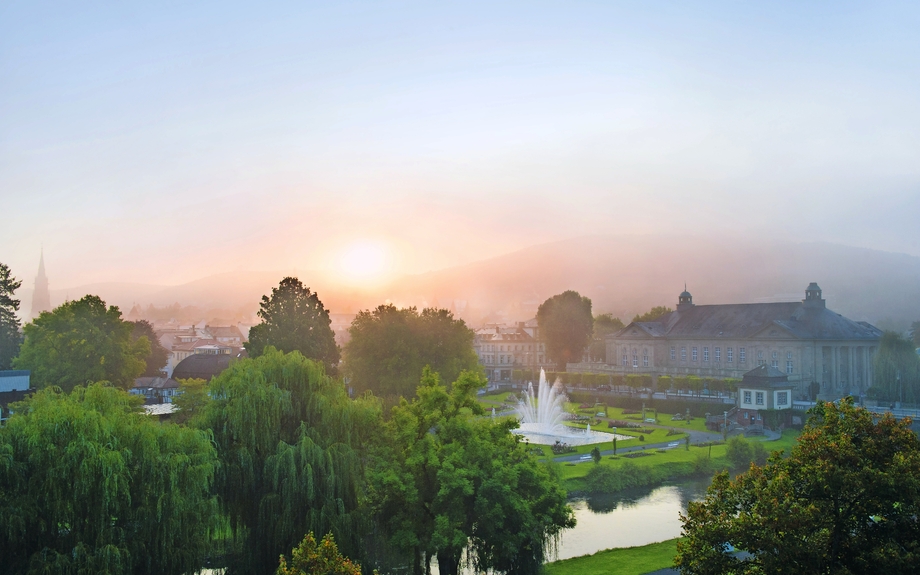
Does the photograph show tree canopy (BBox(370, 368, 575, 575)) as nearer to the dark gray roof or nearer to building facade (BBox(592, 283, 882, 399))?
building facade (BBox(592, 283, 882, 399))

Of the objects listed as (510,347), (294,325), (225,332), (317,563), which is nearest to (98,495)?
(317,563)

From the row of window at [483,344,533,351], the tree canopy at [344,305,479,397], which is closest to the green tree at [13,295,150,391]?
the tree canopy at [344,305,479,397]

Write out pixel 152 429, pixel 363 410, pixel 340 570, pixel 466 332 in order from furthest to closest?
1. pixel 466 332
2. pixel 363 410
3. pixel 152 429
4. pixel 340 570

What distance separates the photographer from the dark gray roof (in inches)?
3201

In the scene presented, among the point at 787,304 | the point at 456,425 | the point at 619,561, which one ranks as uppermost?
the point at 787,304

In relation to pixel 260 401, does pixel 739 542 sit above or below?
below

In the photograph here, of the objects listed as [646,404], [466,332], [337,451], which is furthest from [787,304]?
[337,451]

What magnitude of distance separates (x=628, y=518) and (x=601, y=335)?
105484mm

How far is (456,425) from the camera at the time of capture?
26391mm

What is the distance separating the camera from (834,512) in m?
16.2

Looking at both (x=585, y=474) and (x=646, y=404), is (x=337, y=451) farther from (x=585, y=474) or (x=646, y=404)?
(x=646, y=404)

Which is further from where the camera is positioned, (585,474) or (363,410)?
(585,474)

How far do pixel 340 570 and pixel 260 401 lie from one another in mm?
11664

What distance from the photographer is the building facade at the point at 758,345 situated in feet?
262
